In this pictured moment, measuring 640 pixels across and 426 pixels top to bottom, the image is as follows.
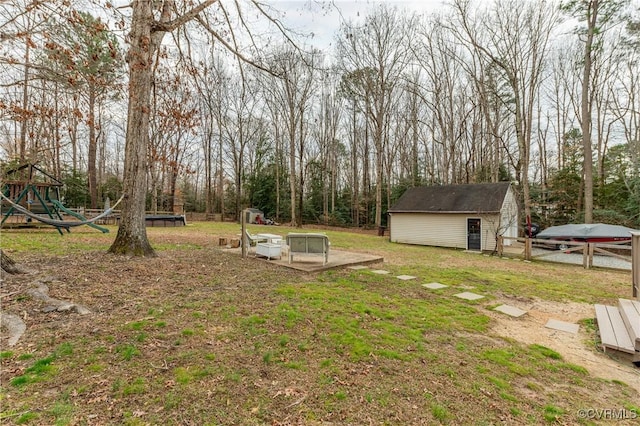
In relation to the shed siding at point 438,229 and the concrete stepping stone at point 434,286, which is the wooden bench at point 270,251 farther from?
the shed siding at point 438,229

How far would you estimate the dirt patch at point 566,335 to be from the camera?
317 centimetres

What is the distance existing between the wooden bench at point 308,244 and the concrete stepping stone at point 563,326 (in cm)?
443

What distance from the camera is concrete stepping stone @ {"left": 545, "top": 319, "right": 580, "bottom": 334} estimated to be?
4.25 meters

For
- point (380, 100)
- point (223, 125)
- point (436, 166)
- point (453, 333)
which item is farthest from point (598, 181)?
point (223, 125)

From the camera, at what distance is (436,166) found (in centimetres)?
2931

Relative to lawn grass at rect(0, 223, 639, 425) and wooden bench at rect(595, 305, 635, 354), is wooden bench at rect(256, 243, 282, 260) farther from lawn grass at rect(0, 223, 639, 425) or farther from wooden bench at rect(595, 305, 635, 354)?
wooden bench at rect(595, 305, 635, 354)

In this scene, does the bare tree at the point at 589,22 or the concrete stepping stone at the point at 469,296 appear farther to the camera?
the bare tree at the point at 589,22

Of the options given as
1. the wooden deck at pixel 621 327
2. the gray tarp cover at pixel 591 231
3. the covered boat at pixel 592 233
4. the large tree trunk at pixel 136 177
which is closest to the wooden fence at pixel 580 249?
the covered boat at pixel 592 233

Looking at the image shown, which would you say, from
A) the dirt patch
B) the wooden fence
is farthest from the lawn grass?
the wooden fence

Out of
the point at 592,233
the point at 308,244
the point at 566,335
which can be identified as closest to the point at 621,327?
the point at 566,335

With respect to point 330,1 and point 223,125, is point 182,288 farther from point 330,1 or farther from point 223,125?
point 223,125

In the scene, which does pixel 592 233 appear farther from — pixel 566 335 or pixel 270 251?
pixel 270 251

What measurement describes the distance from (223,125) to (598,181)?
29154 millimetres

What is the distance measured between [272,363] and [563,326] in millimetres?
4411
